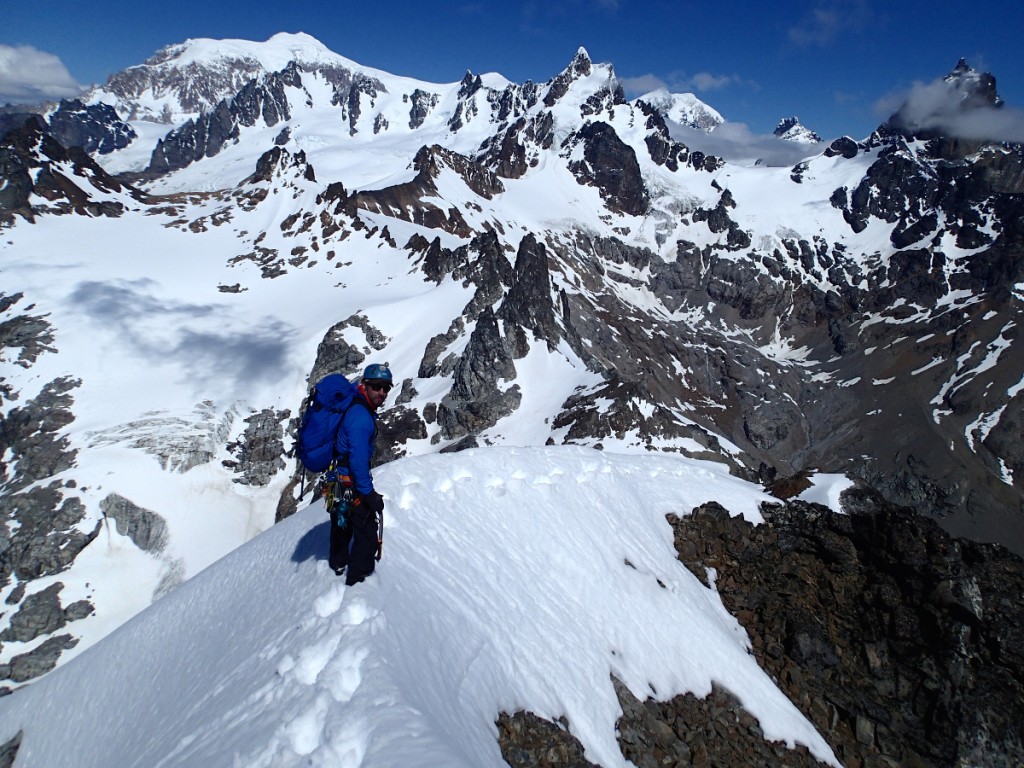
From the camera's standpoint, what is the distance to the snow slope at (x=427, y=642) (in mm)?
7676

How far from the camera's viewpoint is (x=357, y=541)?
32.8 ft

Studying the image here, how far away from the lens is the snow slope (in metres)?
7.68

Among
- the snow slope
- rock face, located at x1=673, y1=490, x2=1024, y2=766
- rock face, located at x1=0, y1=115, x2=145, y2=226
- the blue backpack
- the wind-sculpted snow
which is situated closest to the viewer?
the snow slope

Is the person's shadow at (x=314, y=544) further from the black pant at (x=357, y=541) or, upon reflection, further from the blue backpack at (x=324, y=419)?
the blue backpack at (x=324, y=419)

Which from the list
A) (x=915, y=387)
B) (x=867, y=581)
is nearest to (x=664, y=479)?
(x=867, y=581)

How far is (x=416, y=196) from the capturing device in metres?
179

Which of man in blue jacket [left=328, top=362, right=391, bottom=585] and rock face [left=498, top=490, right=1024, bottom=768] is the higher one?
man in blue jacket [left=328, top=362, right=391, bottom=585]

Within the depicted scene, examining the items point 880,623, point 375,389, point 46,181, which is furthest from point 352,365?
point 46,181

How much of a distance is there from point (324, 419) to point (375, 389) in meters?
0.96

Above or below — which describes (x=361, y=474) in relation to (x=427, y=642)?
above

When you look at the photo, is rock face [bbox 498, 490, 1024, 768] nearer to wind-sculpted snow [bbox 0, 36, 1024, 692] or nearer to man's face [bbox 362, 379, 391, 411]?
wind-sculpted snow [bbox 0, 36, 1024, 692]

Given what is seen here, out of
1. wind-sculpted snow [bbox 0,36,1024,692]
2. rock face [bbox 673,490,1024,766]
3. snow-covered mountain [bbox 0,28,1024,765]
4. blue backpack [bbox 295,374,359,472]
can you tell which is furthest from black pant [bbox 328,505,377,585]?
wind-sculpted snow [bbox 0,36,1024,692]

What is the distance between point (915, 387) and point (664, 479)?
18556 centimetres

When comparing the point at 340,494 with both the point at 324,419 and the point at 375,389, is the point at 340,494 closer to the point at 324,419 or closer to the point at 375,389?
the point at 324,419
